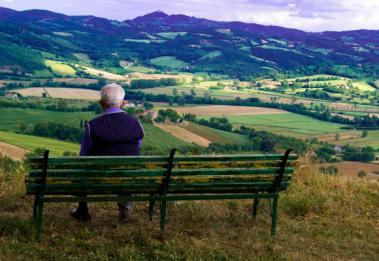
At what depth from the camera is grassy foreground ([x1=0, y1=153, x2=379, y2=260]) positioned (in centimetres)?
466

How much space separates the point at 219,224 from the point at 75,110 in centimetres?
5250

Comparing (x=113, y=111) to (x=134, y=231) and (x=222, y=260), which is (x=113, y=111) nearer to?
(x=134, y=231)

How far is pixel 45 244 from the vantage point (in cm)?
473

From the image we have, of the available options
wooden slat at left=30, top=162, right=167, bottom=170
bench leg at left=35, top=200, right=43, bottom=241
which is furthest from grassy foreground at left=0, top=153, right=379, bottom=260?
wooden slat at left=30, top=162, right=167, bottom=170

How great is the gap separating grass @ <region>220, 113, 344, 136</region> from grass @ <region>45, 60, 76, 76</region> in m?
54.7

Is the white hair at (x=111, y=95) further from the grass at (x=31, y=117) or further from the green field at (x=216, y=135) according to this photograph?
the grass at (x=31, y=117)

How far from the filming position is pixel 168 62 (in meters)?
151

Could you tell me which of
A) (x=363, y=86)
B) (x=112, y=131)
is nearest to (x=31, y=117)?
(x=112, y=131)

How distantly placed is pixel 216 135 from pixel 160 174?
42.1 m

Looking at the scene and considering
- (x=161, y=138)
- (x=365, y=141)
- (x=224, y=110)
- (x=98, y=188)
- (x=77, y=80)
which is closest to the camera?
(x=98, y=188)

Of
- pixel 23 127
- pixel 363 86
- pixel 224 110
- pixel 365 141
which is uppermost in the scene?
pixel 363 86

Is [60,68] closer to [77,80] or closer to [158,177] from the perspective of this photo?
[77,80]

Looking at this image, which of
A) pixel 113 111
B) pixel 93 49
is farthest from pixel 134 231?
pixel 93 49

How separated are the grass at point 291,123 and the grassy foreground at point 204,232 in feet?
147
